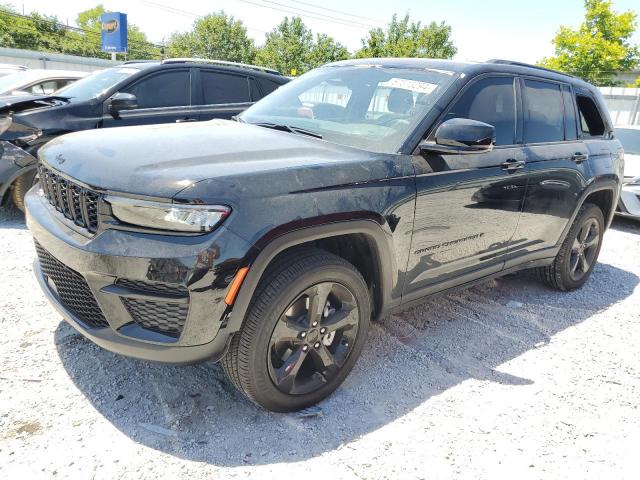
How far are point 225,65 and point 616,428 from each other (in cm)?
582

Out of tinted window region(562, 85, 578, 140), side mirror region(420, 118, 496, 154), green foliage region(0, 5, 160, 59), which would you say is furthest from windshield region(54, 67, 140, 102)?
green foliage region(0, 5, 160, 59)

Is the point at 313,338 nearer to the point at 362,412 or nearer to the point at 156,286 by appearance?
the point at 362,412

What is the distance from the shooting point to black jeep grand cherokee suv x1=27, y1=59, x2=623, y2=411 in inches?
80.3

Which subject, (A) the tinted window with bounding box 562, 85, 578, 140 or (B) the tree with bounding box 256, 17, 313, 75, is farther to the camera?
(B) the tree with bounding box 256, 17, 313, 75

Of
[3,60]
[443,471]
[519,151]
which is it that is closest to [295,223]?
[443,471]

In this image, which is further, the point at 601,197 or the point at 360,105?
the point at 601,197

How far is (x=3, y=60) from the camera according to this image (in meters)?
22.1

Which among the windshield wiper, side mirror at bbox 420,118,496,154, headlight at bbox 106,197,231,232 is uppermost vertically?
side mirror at bbox 420,118,496,154

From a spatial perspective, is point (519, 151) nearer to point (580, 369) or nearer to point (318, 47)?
point (580, 369)

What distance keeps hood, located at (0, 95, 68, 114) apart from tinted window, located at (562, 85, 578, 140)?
16.2 ft

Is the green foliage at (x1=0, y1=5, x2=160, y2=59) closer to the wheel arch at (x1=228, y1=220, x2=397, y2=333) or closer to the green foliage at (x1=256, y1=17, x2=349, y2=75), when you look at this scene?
the green foliage at (x1=256, y1=17, x2=349, y2=75)

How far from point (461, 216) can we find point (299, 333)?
1.28 metres

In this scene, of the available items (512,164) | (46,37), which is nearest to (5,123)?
(512,164)

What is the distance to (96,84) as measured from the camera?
19.2 feet
